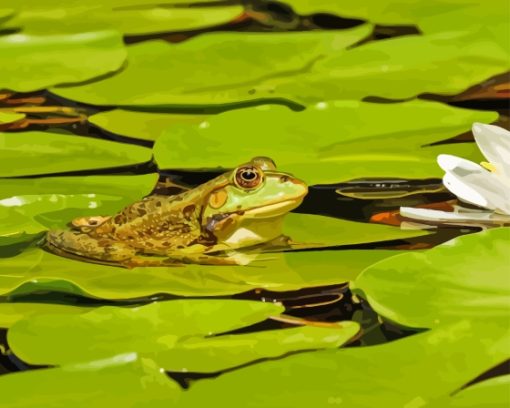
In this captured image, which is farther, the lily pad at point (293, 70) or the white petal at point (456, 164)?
the lily pad at point (293, 70)

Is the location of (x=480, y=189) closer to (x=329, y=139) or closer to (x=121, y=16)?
(x=329, y=139)

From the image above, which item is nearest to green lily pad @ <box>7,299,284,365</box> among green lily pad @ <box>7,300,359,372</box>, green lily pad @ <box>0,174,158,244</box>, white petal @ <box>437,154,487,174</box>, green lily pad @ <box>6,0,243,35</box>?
green lily pad @ <box>7,300,359,372</box>

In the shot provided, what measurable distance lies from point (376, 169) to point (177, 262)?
0.21 m

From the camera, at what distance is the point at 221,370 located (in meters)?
0.44

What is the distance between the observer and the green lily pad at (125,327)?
1.51 ft

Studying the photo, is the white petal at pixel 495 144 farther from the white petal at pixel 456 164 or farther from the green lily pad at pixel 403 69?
the green lily pad at pixel 403 69

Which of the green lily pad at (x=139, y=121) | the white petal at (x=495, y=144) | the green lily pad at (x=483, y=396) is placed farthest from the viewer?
the green lily pad at (x=139, y=121)

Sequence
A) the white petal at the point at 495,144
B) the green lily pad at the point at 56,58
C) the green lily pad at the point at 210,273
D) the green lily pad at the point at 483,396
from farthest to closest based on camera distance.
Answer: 1. the green lily pad at the point at 56,58
2. the white petal at the point at 495,144
3. the green lily pad at the point at 210,273
4. the green lily pad at the point at 483,396

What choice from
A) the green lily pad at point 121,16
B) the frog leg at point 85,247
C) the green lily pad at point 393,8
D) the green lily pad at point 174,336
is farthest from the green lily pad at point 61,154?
the green lily pad at point 393,8

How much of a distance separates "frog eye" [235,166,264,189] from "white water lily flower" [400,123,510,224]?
12cm

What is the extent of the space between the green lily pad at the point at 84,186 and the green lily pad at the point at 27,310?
15 cm

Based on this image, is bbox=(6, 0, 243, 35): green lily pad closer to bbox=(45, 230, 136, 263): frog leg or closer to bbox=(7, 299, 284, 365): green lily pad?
bbox=(45, 230, 136, 263): frog leg

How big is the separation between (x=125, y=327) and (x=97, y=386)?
0.17 feet

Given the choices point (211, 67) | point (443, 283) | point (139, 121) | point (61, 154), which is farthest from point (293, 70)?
point (443, 283)
